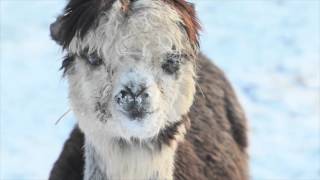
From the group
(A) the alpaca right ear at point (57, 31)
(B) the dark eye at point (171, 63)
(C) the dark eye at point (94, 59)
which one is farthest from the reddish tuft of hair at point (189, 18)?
(A) the alpaca right ear at point (57, 31)

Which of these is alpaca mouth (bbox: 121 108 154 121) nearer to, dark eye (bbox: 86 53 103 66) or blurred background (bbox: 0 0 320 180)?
dark eye (bbox: 86 53 103 66)

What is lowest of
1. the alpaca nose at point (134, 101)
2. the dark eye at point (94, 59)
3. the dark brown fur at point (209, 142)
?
the dark brown fur at point (209, 142)

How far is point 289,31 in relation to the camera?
28.6 feet

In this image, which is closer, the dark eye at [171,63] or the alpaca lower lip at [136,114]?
the alpaca lower lip at [136,114]

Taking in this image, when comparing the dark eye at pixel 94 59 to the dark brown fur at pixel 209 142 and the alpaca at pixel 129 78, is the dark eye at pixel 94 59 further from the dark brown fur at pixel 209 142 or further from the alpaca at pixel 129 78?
the dark brown fur at pixel 209 142

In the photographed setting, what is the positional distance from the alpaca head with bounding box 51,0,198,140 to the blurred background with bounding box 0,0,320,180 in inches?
92.2

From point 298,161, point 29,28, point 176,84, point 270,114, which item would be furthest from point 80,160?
point 29,28

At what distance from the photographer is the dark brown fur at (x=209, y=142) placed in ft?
12.6

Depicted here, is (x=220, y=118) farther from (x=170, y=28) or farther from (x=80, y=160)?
(x=170, y=28)

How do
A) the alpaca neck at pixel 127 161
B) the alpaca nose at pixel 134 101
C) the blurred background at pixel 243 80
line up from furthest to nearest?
1. the blurred background at pixel 243 80
2. the alpaca neck at pixel 127 161
3. the alpaca nose at pixel 134 101

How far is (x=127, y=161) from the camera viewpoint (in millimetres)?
3303

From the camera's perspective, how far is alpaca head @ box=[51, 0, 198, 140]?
10.1 feet

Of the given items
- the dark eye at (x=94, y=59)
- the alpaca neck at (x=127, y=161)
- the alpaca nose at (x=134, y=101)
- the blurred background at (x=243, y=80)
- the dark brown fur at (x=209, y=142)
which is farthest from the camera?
the blurred background at (x=243, y=80)

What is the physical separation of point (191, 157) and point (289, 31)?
506cm
